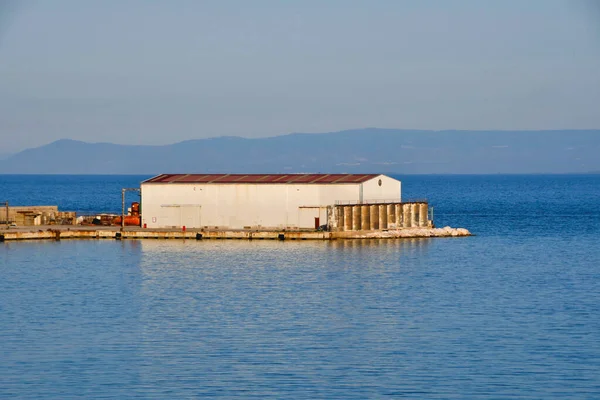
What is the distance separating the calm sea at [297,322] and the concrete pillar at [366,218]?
4.16 meters

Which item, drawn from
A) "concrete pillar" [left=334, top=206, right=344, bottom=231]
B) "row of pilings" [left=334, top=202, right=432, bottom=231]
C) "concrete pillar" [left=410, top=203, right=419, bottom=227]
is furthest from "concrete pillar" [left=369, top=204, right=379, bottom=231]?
"concrete pillar" [left=410, top=203, right=419, bottom=227]

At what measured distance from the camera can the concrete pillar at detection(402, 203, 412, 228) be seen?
9310 cm

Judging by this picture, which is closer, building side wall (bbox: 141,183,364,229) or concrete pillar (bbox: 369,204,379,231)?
building side wall (bbox: 141,183,364,229)

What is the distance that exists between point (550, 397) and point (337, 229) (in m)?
52.7

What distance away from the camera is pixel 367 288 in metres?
61.4

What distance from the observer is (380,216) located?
299 feet

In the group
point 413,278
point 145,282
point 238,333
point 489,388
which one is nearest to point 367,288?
point 413,278

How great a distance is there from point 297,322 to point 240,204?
136 feet

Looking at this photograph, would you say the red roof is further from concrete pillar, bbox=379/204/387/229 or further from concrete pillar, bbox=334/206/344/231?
concrete pillar, bbox=334/206/344/231

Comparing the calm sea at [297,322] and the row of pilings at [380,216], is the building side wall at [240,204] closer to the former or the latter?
the row of pilings at [380,216]

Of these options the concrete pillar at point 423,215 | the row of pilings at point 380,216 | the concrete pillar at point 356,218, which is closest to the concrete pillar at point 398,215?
the row of pilings at point 380,216

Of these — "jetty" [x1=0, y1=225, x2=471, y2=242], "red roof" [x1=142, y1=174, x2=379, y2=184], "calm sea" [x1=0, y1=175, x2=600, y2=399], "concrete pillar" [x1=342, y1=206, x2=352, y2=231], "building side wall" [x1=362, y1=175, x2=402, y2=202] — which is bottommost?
"calm sea" [x1=0, y1=175, x2=600, y2=399]

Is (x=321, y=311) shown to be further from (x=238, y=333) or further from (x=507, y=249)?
(x=507, y=249)

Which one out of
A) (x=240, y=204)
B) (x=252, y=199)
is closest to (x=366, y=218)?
(x=252, y=199)
